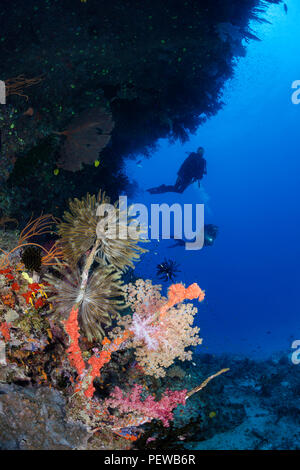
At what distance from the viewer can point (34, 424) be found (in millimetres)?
2578

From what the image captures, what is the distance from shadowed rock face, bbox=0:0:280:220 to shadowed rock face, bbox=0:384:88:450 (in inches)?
177

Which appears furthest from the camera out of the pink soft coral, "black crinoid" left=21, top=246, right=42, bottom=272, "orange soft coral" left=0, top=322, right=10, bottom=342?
"black crinoid" left=21, top=246, right=42, bottom=272

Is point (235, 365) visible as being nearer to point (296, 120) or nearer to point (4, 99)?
point (4, 99)

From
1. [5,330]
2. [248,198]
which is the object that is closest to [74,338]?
[5,330]

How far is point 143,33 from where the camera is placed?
704 cm

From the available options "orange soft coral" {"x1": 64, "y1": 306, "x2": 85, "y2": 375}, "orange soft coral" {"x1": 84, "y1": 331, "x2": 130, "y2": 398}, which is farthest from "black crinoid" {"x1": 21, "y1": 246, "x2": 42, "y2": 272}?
"orange soft coral" {"x1": 84, "y1": 331, "x2": 130, "y2": 398}

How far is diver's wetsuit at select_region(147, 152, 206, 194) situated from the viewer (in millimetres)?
11219

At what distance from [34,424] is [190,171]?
34.7 ft

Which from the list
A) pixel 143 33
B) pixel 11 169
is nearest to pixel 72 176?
pixel 11 169

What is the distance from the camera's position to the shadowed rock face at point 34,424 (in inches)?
95.1

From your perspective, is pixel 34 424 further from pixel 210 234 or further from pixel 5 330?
pixel 210 234

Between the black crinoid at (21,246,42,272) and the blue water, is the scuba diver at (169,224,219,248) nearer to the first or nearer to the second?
the black crinoid at (21,246,42,272)

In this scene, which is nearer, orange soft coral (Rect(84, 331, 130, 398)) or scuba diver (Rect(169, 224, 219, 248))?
orange soft coral (Rect(84, 331, 130, 398))

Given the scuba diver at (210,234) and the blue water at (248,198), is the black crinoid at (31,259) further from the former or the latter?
the blue water at (248,198)
